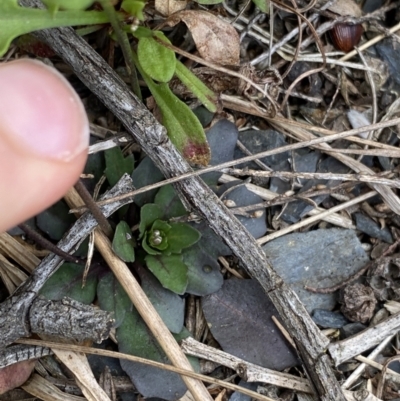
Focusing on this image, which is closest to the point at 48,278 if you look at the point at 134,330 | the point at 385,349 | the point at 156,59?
the point at 134,330

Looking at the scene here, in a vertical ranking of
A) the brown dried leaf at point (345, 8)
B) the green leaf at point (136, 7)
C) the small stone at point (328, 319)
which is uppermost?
the green leaf at point (136, 7)

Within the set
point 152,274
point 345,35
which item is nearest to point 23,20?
point 152,274

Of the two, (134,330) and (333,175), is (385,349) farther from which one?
(134,330)

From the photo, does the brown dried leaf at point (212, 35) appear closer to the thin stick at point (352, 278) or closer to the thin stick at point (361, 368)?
the thin stick at point (352, 278)

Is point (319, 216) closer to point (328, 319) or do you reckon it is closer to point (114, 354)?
point (328, 319)

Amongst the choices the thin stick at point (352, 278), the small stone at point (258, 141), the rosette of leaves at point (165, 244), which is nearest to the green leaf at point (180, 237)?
the rosette of leaves at point (165, 244)

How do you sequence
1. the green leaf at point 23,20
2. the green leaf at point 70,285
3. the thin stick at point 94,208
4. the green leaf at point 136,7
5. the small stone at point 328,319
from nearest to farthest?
the green leaf at point 136,7 < the green leaf at point 23,20 < the thin stick at point 94,208 < the green leaf at point 70,285 < the small stone at point 328,319

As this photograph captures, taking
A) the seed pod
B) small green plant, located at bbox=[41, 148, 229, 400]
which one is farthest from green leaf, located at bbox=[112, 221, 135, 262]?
the seed pod
